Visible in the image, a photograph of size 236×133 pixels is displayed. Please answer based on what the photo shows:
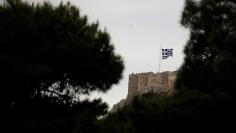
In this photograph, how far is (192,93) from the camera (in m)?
16.4

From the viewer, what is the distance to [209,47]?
18172 millimetres

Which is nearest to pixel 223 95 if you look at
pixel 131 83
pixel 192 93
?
pixel 192 93

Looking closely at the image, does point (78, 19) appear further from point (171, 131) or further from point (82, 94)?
point (171, 131)

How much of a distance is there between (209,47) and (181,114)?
3.16 m

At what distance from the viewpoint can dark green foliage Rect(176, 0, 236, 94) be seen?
616 inches

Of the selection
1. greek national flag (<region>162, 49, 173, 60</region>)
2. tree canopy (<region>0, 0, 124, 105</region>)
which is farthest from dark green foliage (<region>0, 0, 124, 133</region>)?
greek national flag (<region>162, 49, 173, 60</region>)

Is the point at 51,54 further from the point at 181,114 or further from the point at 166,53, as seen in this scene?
the point at 166,53

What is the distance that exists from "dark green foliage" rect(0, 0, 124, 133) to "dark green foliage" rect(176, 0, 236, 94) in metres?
4.03

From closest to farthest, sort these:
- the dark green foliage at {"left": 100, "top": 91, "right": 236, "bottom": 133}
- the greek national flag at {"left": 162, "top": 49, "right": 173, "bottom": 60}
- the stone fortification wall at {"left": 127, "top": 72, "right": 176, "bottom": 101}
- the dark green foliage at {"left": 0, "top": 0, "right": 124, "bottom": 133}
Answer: the dark green foliage at {"left": 100, "top": 91, "right": 236, "bottom": 133}
the dark green foliage at {"left": 0, "top": 0, "right": 124, "bottom": 133}
the greek national flag at {"left": 162, "top": 49, "right": 173, "bottom": 60}
the stone fortification wall at {"left": 127, "top": 72, "right": 176, "bottom": 101}

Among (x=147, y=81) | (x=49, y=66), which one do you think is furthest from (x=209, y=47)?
(x=147, y=81)

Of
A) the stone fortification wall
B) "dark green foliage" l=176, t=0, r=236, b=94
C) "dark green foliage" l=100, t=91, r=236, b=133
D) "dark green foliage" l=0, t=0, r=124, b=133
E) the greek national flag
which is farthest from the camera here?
the stone fortification wall

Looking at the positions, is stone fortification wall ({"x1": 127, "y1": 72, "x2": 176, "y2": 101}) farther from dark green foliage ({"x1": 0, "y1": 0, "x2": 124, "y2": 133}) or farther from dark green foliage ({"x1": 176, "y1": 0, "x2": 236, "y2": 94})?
dark green foliage ({"x1": 176, "y1": 0, "x2": 236, "y2": 94})

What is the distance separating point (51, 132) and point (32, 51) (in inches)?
125

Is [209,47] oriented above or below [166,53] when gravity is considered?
below
